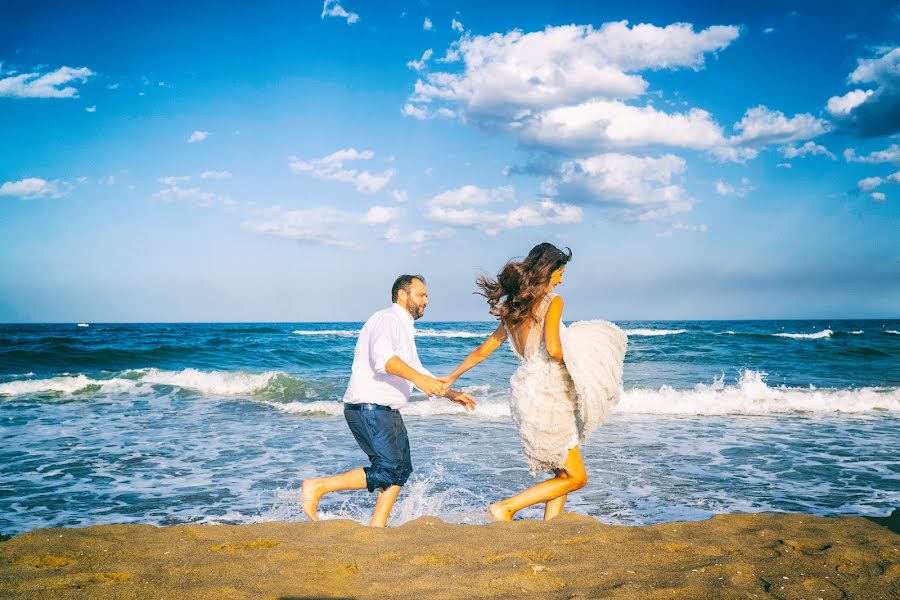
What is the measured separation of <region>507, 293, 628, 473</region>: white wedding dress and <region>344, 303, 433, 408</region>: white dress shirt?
899 millimetres

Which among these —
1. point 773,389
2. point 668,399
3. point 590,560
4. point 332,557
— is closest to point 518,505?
point 590,560

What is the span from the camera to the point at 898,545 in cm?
391

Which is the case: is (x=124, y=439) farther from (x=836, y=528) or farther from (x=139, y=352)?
(x=139, y=352)

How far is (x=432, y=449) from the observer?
9.13 m

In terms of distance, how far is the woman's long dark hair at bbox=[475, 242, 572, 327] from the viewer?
4.32 m

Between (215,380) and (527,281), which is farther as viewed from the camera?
(215,380)

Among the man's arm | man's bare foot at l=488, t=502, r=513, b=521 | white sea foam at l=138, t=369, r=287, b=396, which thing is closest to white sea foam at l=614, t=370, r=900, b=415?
man's bare foot at l=488, t=502, r=513, b=521

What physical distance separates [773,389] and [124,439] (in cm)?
1521

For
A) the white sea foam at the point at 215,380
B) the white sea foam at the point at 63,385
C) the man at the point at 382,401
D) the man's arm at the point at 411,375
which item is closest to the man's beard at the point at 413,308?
the man at the point at 382,401

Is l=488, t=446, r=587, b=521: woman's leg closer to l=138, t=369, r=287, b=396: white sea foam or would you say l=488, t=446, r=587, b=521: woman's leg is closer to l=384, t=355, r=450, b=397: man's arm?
l=384, t=355, r=450, b=397: man's arm

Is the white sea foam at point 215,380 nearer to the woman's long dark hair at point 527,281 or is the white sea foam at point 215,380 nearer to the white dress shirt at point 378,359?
the white dress shirt at point 378,359

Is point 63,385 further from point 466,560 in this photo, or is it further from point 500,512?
point 466,560

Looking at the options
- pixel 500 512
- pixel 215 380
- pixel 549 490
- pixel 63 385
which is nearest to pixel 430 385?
pixel 500 512

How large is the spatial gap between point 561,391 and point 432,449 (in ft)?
16.9
